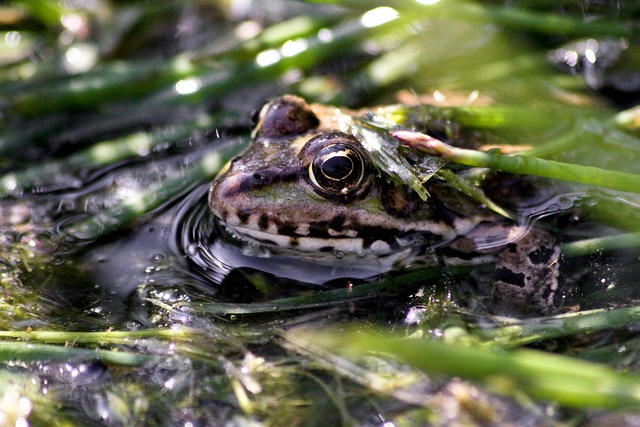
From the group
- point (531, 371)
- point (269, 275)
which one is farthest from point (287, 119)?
point (531, 371)

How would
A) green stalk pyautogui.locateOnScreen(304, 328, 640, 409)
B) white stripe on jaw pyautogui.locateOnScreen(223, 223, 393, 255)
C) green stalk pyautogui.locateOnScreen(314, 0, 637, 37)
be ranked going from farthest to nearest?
green stalk pyautogui.locateOnScreen(314, 0, 637, 37) < white stripe on jaw pyautogui.locateOnScreen(223, 223, 393, 255) < green stalk pyautogui.locateOnScreen(304, 328, 640, 409)

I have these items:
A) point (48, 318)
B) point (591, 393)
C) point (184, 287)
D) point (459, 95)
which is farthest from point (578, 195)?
point (48, 318)

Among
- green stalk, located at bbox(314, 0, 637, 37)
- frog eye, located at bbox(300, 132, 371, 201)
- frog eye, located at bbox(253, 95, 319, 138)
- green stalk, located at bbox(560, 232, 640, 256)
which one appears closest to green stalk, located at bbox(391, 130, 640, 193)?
green stalk, located at bbox(560, 232, 640, 256)

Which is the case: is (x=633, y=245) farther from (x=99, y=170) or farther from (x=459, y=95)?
(x=99, y=170)

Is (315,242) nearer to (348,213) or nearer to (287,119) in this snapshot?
(348,213)

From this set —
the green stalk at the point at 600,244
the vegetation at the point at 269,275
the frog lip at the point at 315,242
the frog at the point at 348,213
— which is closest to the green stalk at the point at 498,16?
the vegetation at the point at 269,275

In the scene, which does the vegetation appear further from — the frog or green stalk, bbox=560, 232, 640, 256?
the frog

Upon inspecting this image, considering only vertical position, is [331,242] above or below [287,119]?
below

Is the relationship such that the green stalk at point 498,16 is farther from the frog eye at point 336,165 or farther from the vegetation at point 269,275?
the frog eye at point 336,165
